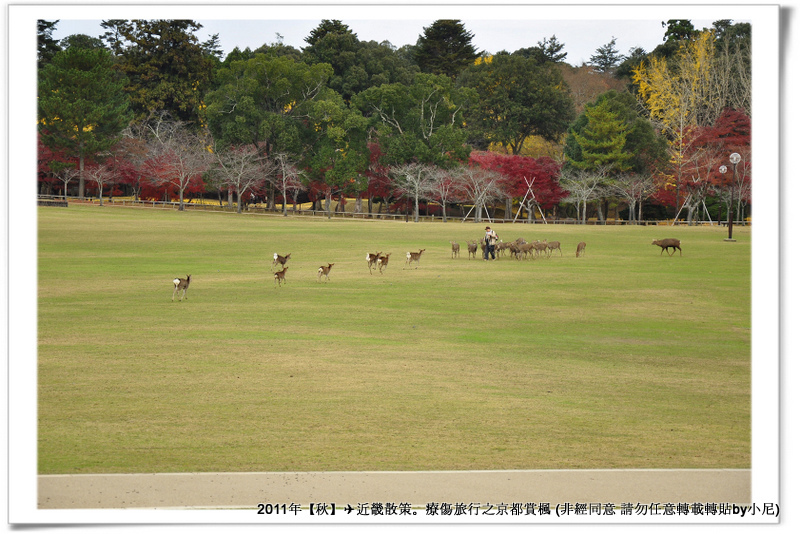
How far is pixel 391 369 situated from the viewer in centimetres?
1102

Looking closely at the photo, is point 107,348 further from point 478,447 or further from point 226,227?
point 226,227

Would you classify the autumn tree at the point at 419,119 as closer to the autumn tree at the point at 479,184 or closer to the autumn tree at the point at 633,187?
the autumn tree at the point at 479,184

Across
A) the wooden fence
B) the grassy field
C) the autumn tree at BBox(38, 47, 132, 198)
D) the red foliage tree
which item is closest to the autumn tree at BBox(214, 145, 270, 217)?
the wooden fence

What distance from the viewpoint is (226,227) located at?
4347 cm

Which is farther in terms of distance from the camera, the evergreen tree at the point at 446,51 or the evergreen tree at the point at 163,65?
the evergreen tree at the point at 446,51

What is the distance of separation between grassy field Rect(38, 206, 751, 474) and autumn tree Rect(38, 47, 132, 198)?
25584 mm

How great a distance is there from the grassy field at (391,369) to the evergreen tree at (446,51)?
53.5 meters

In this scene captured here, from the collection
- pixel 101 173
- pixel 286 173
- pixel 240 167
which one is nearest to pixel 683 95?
pixel 286 173

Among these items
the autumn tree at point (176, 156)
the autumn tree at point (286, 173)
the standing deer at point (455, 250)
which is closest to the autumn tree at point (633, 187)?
the autumn tree at point (286, 173)

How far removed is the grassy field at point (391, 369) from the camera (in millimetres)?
7328

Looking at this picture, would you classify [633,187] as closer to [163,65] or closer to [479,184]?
[479,184]

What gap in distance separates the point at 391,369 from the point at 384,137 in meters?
53.1

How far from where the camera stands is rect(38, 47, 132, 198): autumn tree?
4700 centimetres
